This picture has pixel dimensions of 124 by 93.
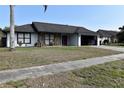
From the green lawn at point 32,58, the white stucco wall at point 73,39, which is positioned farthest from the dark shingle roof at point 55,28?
the green lawn at point 32,58

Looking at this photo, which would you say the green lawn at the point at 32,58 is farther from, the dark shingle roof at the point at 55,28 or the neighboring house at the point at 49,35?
the dark shingle roof at the point at 55,28

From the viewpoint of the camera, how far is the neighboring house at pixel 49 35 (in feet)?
85.8

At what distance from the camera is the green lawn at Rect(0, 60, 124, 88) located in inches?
243

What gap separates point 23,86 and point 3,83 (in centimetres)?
66

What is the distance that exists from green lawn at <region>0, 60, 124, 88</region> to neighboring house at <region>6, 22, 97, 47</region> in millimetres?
18866

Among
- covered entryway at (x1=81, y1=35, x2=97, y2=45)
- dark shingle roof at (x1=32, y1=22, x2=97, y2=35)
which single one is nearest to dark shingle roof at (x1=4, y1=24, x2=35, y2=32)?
dark shingle roof at (x1=32, y1=22, x2=97, y2=35)

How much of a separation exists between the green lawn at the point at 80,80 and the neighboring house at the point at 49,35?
18.9 meters

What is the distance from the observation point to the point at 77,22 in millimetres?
37969

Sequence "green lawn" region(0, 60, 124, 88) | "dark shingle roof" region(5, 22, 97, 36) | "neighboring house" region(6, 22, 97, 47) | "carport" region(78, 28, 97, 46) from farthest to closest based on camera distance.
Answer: "carport" region(78, 28, 97, 46) < "dark shingle roof" region(5, 22, 97, 36) < "neighboring house" region(6, 22, 97, 47) < "green lawn" region(0, 60, 124, 88)

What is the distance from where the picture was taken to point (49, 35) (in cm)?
2939

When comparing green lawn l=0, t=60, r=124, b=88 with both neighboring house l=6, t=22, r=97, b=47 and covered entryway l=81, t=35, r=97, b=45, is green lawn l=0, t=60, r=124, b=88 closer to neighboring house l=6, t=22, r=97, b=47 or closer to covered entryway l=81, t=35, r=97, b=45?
neighboring house l=6, t=22, r=97, b=47

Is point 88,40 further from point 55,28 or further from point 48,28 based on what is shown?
point 48,28
